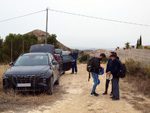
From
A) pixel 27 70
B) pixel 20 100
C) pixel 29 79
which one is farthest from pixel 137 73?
pixel 20 100

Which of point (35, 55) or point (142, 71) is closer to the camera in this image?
point (35, 55)

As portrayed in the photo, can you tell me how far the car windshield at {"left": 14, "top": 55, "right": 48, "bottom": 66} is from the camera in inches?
336

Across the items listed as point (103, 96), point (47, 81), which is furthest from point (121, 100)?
point (47, 81)

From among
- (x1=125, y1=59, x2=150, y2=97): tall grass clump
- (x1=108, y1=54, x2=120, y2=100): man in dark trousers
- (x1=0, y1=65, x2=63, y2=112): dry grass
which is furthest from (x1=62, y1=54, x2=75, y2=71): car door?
(x1=108, y1=54, x2=120, y2=100): man in dark trousers

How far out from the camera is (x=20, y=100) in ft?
22.3

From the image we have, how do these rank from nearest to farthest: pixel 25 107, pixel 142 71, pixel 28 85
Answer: pixel 25 107 → pixel 28 85 → pixel 142 71

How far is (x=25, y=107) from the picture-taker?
19.9ft

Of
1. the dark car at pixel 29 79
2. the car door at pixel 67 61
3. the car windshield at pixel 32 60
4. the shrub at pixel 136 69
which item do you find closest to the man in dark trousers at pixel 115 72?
the dark car at pixel 29 79

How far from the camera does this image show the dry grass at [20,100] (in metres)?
6.13

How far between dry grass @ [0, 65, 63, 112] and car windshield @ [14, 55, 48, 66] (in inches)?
57.1

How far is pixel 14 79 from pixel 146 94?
5.05 m

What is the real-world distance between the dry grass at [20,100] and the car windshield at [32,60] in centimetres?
145

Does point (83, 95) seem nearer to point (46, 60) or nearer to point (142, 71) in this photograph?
point (46, 60)

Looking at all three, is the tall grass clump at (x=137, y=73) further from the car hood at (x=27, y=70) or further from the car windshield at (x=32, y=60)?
the car hood at (x=27, y=70)
